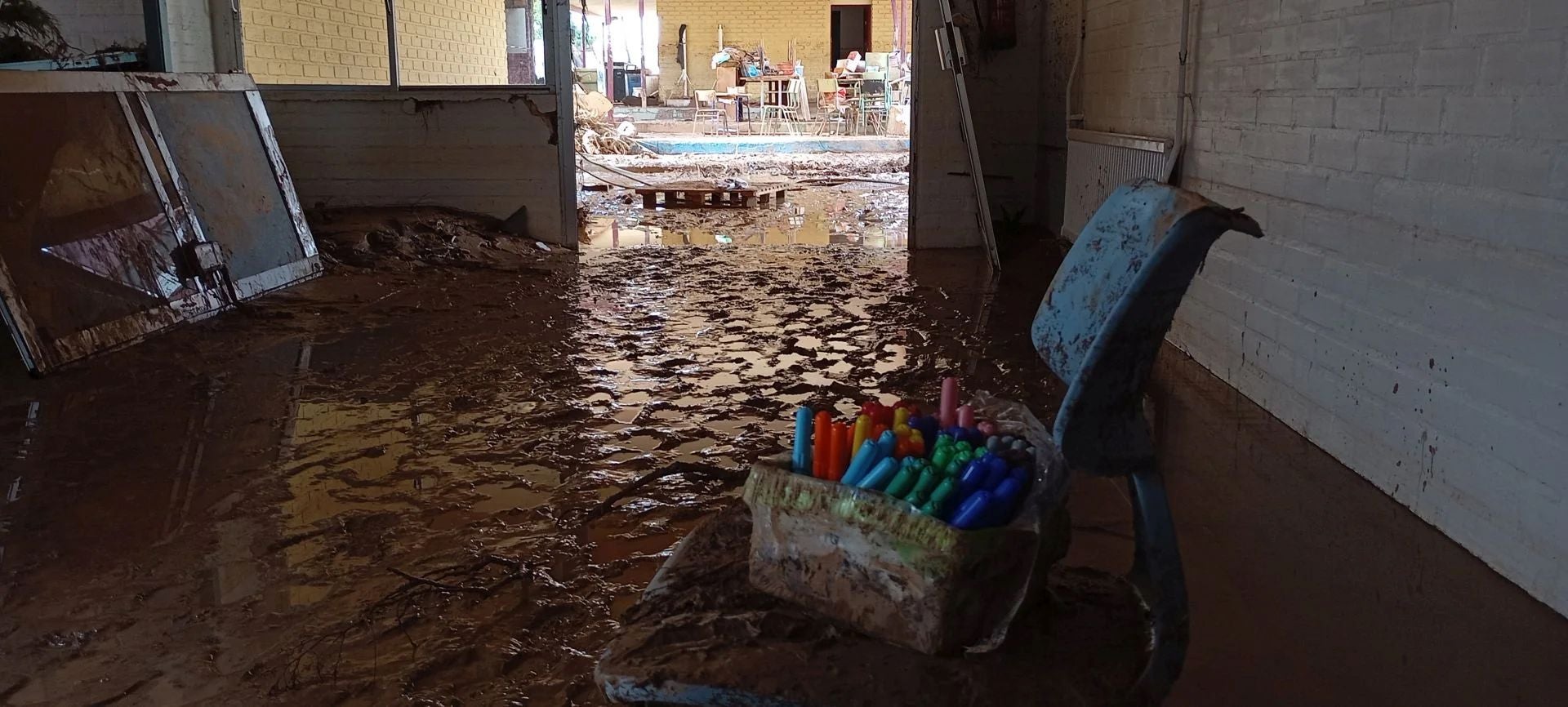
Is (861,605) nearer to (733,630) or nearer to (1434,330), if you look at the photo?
(733,630)

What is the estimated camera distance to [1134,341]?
1.53 meters

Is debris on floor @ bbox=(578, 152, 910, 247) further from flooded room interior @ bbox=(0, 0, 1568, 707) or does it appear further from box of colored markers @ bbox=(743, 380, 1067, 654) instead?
box of colored markers @ bbox=(743, 380, 1067, 654)

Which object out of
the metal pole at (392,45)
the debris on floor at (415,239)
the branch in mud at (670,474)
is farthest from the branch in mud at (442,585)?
the metal pole at (392,45)

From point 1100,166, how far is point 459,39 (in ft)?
24.2

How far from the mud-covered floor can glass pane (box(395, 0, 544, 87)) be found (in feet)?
12.5

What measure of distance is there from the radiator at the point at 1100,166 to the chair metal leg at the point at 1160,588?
11.6 feet

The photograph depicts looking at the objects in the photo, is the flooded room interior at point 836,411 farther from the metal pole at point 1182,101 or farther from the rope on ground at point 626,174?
the rope on ground at point 626,174

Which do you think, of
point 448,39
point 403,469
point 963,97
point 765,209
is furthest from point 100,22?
point 403,469

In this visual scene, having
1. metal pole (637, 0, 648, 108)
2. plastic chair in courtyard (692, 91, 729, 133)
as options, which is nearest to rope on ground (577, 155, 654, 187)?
plastic chair in courtyard (692, 91, 729, 133)

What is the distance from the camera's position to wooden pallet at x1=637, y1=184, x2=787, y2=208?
10.4 m

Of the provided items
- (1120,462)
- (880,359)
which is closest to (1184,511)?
(1120,462)

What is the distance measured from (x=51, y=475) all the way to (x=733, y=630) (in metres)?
2.72

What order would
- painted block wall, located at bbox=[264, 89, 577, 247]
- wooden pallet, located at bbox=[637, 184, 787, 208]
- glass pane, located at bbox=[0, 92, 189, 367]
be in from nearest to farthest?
glass pane, located at bbox=[0, 92, 189, 367] < painted block wall, located at bbox=[264, 89, 577, 247] < wooden pallet, located at bbox=[637, 184, 787, 208]

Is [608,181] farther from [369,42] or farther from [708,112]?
[708,112]
